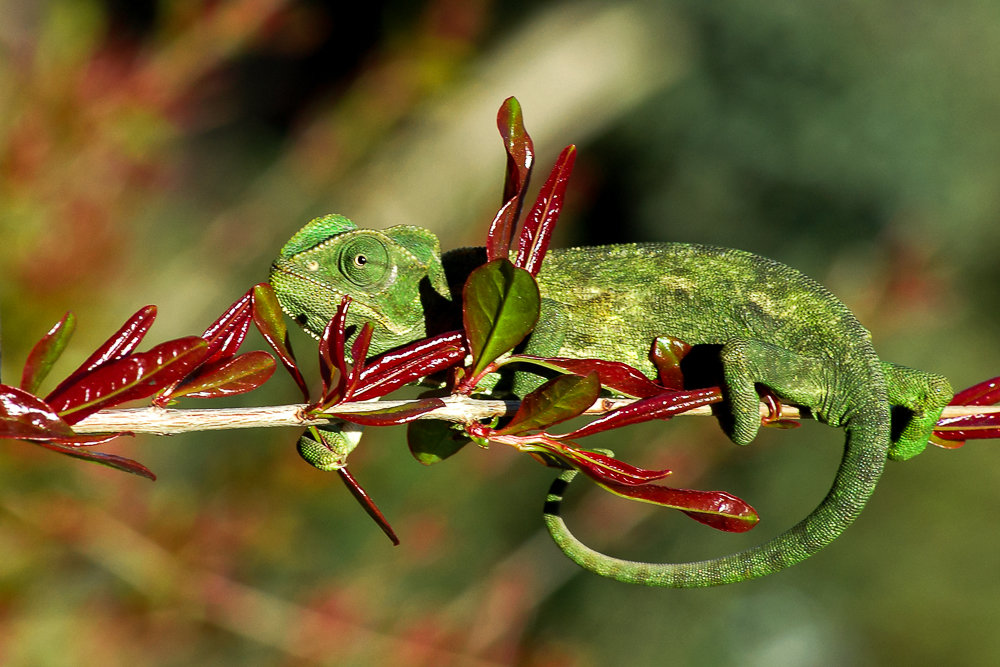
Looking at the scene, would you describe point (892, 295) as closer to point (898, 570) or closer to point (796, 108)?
point (898, 570)

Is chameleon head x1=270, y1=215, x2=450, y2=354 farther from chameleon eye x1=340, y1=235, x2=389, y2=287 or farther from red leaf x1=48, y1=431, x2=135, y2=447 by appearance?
red leaf x1=48, y1=431, x2=135, y2=447

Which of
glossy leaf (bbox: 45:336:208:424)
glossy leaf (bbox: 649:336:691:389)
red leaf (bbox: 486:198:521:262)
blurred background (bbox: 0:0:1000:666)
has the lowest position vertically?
blurred background (bbox: 0:0:1000:666)

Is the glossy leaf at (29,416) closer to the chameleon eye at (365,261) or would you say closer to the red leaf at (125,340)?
the red leaf at (125,340)

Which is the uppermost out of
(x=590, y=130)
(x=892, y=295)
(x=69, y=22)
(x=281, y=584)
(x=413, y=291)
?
(x=69, y=22)

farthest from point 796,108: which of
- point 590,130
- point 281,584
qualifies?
point 281,584

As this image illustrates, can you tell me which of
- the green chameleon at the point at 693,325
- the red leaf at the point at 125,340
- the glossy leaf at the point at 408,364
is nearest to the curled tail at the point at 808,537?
the green chameleon at the point at 693,325

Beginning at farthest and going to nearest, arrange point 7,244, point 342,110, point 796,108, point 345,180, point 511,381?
1. point 796,108
2. point 345,180
3. point 342,110
4. point 7,244
5. point 511,381

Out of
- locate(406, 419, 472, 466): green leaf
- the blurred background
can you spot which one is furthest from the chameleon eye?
the blurred background

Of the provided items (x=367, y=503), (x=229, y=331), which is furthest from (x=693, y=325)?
(x=229, y=331)
